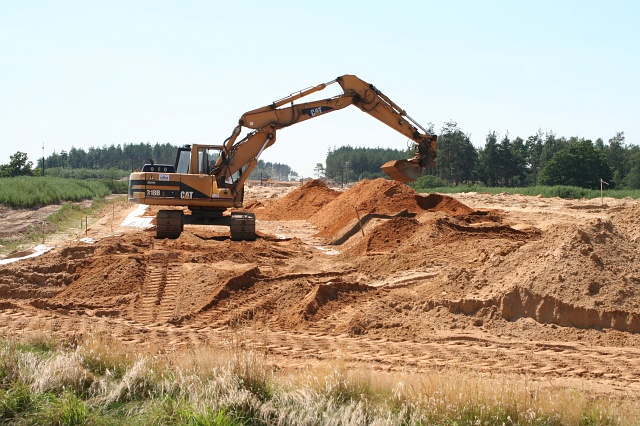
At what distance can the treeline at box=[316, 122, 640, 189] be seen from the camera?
6925 centimetres

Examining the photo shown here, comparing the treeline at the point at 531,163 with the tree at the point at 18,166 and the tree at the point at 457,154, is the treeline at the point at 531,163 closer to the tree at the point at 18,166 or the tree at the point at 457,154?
the tree at the point at 457,154

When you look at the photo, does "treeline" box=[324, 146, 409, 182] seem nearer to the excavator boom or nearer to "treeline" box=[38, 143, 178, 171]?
"treeline" box=[38, 143, 178, 171]

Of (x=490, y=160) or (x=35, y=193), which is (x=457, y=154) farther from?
(x=35, y=193)

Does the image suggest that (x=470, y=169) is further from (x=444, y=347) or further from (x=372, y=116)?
(x=444, y=347)

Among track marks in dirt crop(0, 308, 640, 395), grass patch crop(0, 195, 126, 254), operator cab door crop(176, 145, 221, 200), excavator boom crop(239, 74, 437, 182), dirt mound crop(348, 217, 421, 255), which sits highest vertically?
excavator boom crop(239, 74, 437, 182)

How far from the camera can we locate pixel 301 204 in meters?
34.9

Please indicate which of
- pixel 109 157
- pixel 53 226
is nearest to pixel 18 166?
pixel 53 226

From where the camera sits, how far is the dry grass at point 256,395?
675 centimetres

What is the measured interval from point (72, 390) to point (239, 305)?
16.9 ft

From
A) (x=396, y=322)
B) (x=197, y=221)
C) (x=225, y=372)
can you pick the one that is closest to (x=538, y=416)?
(x=225, y=372)

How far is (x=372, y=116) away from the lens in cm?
2372

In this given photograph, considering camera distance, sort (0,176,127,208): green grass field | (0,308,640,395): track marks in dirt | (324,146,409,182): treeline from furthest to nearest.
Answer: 1. (324,146,409,182): treeline
2. (0,176,127,208): green grass field
3. (0,308,640,395): track marks in dirt

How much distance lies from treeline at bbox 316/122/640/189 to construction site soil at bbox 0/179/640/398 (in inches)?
1919

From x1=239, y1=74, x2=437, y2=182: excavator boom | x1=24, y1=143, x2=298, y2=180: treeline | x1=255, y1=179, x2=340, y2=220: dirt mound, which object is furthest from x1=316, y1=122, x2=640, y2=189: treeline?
x1=24, y1=143, x2=298, y2=180: treeline
